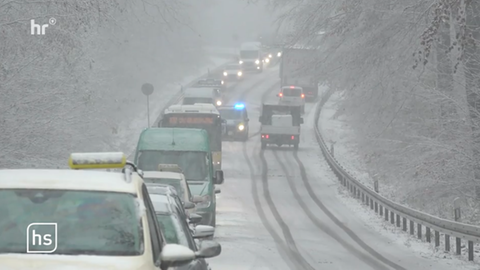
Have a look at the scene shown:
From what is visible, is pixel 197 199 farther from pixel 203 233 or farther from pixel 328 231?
pixel 203 233

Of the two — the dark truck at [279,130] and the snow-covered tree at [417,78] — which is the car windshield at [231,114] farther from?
the snow-covered tree at [417,78]

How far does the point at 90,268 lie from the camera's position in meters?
6.06

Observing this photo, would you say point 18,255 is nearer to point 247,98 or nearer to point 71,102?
point 71,102

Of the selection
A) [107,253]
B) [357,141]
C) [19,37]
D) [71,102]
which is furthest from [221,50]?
[107,253]

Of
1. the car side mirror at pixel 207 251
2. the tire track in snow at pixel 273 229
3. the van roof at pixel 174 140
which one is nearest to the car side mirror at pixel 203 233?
the car side mirror at pixel 207 251

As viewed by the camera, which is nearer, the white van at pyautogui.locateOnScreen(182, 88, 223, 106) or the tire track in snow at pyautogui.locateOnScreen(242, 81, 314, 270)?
the tire track in snow at pyautogui.locateOnScreen(242, 81, 314, 270)

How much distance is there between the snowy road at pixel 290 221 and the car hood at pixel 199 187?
1.02 metres

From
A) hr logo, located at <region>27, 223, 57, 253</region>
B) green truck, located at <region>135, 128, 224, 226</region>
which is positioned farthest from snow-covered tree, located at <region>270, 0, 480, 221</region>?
hr logo, located at <region>27, 223, 57, 253</region>

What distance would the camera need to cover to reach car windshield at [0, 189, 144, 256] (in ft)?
21.4

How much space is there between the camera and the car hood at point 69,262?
6.04m

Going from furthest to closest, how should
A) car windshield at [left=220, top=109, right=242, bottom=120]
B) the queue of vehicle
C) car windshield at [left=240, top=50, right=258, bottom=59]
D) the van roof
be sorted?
1. car windshield at [left=240, top=50, right=258, bottom=59]
2. car windshield at [left=220, top=109, right=242, bottom=120]
3. the van roof
4. the queue of vehicle

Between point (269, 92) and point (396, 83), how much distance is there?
51.4m

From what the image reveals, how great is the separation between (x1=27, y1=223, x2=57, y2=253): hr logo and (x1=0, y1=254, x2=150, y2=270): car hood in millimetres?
144

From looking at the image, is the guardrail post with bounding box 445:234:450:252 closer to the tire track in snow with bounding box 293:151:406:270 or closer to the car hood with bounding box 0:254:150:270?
the tire track in snow with bounding box 293:151:406:270
